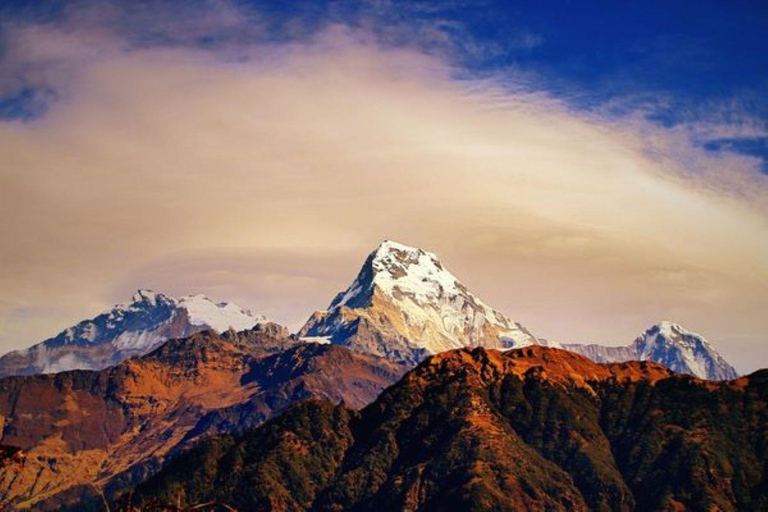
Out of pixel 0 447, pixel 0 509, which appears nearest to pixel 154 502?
pixel 0 447

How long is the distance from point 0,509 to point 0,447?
15.5 metres

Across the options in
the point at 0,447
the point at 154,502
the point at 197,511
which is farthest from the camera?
the point at 154,502

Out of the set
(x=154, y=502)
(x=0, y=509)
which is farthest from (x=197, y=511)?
(x=0, y=509)

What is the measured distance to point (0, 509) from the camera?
63875 millimetres

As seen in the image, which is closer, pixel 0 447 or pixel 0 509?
pixel 0 447

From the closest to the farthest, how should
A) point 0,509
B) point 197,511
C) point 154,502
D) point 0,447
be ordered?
point 197,511
point 0,447
point 154,502
point 0,509

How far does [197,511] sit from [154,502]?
10918 millimetres

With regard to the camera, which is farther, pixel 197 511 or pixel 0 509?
pixel 0 509

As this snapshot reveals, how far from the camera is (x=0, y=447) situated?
5050 centimetres

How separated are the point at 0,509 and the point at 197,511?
2537 cm

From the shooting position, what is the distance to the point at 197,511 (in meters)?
44.3

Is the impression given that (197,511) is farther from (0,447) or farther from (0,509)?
(0,509)

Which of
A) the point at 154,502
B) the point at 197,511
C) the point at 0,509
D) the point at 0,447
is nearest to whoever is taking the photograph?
the point at 197,511

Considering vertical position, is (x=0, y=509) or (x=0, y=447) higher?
(x=0, y=447)
